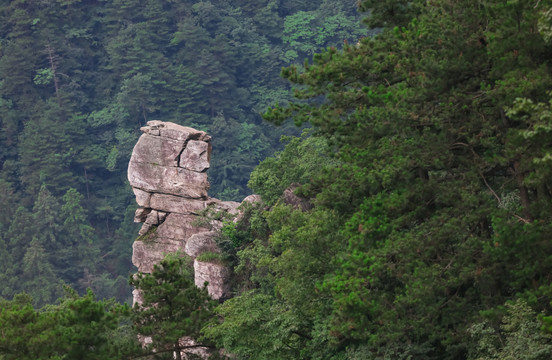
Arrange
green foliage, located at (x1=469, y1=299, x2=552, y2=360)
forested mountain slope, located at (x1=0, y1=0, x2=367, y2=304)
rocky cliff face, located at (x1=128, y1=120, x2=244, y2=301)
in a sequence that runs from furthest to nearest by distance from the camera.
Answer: forested mountain slope, located at (x1=0, y1=0, x2=367, y2=304)
rocky cliff face, located at (x1=128, y1=120, x2=244, y2=301)
green foliage, located at (x1=469, y1=299, x2=552, y2=360)

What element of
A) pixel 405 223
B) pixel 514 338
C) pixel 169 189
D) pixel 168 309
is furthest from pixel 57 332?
pixel 169 189

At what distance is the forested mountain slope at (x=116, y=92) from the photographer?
229 feet

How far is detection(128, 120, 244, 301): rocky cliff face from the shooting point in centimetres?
3306

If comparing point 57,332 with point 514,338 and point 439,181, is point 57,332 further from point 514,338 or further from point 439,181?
point 514,338

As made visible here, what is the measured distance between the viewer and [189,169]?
33.4 metres

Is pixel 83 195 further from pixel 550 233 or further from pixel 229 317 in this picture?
pixel 550 233

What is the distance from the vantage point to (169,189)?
110 feet

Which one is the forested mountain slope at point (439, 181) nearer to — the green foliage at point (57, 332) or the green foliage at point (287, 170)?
the green foliage at point (57, 332)

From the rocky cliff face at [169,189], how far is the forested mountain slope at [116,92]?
108ft

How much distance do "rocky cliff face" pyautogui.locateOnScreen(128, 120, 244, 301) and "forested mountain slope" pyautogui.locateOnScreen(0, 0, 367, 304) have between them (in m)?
33.0

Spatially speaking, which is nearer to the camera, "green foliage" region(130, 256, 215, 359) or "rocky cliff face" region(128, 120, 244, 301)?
"green foliage" region(130, 256, 215, 359)

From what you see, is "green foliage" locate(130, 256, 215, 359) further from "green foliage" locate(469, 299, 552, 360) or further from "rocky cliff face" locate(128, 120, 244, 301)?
"rocky cliff face" locate(128, 120, 244, 301)

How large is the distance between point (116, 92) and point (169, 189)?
1816 inches

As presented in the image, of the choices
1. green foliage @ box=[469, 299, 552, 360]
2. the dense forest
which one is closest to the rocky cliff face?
the dense forest
